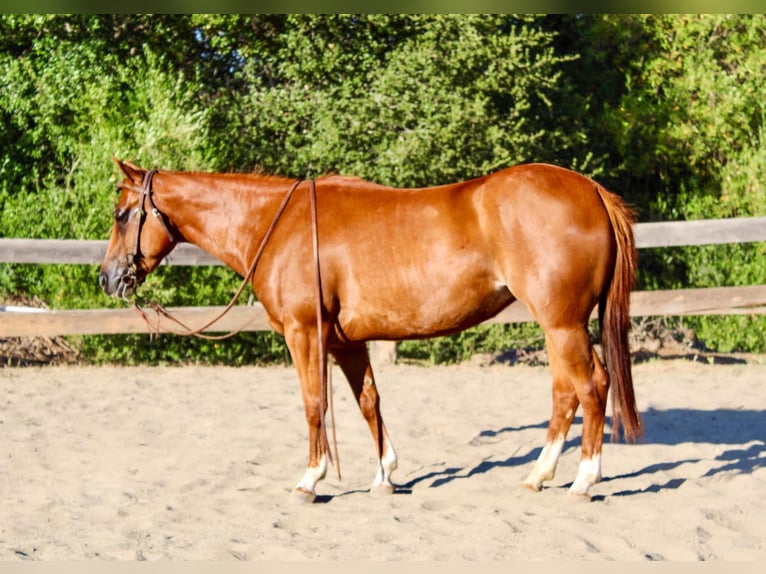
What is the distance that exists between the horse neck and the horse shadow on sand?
169cm

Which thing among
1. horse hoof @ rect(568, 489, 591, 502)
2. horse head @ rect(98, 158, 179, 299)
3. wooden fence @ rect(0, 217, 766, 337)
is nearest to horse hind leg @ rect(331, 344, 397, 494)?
horse hoof @ rect(568, 489, 591, 502)

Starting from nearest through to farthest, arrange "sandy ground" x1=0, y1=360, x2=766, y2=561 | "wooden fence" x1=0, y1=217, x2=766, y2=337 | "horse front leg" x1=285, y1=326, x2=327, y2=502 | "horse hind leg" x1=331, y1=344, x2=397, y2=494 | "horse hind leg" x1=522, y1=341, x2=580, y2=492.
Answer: "sandy ground" x1=0, y1=360, x2=766, y2=561
"horse front leg" x1=285, y1=326, x2=327, y2=502
"horse hind leg" x1=522, y1=341, x2=580, y2=492
"horse hind leg" x1=331, y1=344, x2=397, y2=494
"wooden fence" x1=0, y1=217, x2=766, y2=337

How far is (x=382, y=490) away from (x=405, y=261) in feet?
4.29

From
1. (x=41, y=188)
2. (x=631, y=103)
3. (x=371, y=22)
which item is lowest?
(x=41, y=188)

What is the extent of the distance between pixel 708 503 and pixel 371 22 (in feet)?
25.4

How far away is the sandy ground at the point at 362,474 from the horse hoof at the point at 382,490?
0.07 meters

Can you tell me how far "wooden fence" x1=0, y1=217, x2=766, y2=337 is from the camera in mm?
8797

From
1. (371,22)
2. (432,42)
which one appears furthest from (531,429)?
(371,22)

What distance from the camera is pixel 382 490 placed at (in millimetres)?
5219

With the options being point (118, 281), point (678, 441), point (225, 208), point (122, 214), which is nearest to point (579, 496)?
point (678, 441)

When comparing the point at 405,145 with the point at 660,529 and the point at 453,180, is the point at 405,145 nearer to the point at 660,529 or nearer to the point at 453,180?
the point at 453,180

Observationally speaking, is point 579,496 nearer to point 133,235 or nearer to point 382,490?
point 382,490

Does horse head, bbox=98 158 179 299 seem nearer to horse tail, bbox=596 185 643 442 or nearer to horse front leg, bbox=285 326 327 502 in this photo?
horse front leg, bbox=285 326 327 502

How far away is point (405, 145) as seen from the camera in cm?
1010
